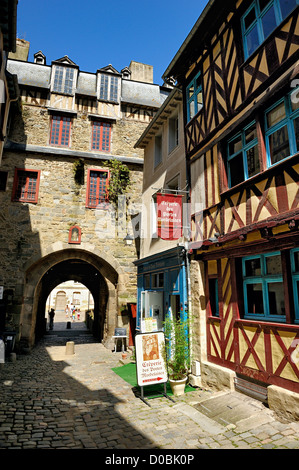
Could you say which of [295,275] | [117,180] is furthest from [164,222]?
[117,180]

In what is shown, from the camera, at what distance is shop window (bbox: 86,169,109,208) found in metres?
14.0

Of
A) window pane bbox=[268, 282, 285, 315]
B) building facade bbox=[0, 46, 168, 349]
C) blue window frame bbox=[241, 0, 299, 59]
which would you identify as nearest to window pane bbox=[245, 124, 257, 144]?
Result: blue window frame bbox=[241, 0, 299, 59]

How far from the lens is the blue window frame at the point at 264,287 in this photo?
5148 millimetres

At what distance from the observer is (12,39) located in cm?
938

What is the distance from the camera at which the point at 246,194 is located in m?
5.74

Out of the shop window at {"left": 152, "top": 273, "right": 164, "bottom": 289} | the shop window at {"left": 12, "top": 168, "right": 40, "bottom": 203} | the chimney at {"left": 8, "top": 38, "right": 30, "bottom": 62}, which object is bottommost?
the shop window at {"left": 152, "top": 273, "right": 164, "bottom": 289}

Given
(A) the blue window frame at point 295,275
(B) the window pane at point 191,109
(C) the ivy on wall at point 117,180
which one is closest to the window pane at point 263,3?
(B) the window pane at point 191,109

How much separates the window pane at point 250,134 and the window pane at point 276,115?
0.42m

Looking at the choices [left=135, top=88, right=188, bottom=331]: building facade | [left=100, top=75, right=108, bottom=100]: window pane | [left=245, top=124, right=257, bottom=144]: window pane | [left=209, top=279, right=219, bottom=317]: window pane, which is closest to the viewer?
[left=245, top=124, right=257, bottom=144]: window pane

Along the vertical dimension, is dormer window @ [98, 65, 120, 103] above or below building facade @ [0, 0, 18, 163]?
above

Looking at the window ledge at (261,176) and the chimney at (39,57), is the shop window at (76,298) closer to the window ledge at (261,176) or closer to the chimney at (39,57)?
the chimney at (39,57)

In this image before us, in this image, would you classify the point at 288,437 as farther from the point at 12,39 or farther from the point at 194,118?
the point at 12,39

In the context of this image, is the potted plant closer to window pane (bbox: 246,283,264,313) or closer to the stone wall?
window pane (bbox: 246,283,264,313)

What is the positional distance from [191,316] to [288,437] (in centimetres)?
364
